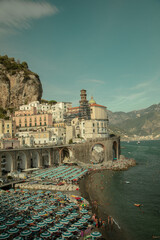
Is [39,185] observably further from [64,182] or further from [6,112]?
[6,112]

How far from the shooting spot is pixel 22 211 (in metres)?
35.9

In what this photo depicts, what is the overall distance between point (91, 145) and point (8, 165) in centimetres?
3845

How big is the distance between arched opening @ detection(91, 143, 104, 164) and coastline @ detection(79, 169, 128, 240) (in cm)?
1627

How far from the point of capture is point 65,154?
303ft

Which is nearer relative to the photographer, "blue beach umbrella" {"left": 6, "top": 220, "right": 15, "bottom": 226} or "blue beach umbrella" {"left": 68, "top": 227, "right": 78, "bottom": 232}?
"blue beach umbrella" {"left": 68, "top": 227, "right": 78, "bottom": 232}

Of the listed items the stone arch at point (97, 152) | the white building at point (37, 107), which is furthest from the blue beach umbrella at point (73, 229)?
the white building at point (37, 107)

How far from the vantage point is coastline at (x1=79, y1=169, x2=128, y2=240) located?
101ft

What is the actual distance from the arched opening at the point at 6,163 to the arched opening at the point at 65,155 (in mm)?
25236

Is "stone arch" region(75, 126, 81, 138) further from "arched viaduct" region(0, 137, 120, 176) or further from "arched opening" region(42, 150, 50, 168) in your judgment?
"arched opening" region(42, 150, 50, 168)

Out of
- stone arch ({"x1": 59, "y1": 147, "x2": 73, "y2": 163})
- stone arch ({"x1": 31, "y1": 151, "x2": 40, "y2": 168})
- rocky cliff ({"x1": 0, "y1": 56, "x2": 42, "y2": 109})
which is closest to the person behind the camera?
stone arch ({"x1": 31, "y1": 151, "x2": 40, "y2": 168})

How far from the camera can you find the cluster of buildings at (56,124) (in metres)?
93.1

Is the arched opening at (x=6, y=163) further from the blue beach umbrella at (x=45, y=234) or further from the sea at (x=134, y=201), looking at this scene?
the blue beach umbrella at (x=45, y=234)

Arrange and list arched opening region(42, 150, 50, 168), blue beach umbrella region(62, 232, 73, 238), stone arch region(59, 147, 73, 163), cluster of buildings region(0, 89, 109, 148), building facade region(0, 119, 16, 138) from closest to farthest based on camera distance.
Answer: blue beach umbrella region(62, 232, 73, 238), arched opening region(42, 150, 50, 168), stone arch region(59, 147, 73, 163), building facade region(0, 119, 16, 138), cluster of buildings region(0, 89, 109, 148)

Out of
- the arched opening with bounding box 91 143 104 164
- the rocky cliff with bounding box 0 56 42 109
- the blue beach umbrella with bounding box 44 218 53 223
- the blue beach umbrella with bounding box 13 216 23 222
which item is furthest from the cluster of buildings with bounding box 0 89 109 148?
the blue beach umbrella with bounding box 44 218 53 223
